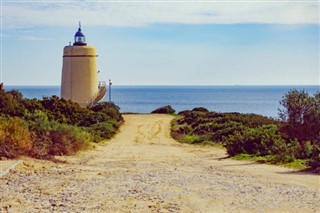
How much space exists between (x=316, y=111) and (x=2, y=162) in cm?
1046

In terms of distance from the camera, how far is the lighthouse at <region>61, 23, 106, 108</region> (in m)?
41.9

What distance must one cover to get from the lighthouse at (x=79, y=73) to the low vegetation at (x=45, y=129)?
35.6ft

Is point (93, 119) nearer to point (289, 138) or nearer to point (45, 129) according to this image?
point (45, 129)

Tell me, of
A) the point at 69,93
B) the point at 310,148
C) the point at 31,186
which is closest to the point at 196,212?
the point at 31,186

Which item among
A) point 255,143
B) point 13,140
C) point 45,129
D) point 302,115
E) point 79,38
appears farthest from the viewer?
point 79,38

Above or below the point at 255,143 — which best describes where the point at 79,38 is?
above

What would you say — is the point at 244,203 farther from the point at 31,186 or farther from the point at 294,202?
the point at 31,186

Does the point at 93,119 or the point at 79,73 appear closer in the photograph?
the point at 93,119

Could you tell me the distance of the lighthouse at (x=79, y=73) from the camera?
41938 mm

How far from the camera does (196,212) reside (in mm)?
8547

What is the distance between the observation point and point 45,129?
18141mm

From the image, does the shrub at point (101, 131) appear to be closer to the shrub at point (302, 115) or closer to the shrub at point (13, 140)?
the shrub at point (13, 140)

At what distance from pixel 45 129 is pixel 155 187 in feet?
27.7

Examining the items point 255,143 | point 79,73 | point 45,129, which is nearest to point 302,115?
point 255,143
